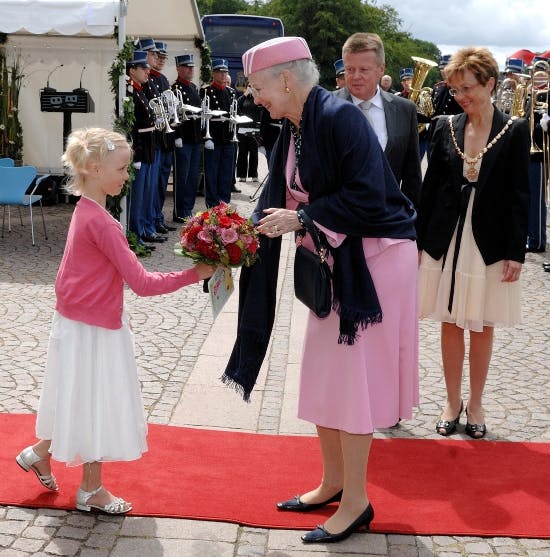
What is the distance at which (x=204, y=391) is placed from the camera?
5.81 m

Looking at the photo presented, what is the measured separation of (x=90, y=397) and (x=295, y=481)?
1155 mm

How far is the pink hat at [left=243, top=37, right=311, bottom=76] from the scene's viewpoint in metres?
3.63

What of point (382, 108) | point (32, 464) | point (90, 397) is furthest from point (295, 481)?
point (382, 108)

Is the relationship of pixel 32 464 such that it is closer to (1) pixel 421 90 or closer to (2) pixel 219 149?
(1) pixel 421 90

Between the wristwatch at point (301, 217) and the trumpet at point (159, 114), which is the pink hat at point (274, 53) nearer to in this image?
the wristwatch at point (301, 217)

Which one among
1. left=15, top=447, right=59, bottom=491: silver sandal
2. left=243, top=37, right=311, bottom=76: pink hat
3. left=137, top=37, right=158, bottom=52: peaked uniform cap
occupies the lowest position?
left=15, top=447, right=59, bottom=491: silver sandal

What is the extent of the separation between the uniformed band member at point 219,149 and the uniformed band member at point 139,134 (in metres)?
2.71

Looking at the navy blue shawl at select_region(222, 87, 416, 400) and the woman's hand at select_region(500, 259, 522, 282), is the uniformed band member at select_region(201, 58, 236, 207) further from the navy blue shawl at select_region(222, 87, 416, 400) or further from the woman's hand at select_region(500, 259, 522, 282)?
the navy blue shawl at select_region(222, 87, 416, 400)

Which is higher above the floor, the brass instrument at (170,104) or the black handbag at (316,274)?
the brass instrument at (170,104)

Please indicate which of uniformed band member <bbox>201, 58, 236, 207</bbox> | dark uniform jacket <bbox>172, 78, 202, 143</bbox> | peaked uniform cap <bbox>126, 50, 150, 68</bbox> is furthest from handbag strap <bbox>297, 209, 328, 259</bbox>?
uniformed band member <bbox>201, 58, 236, 207</bbox>

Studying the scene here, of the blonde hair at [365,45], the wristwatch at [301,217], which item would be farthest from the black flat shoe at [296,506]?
the blonde hair at [365,45]

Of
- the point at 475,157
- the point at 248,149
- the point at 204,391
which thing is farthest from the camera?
the point at 248,149

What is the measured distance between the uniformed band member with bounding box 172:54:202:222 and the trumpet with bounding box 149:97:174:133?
105 centimetres

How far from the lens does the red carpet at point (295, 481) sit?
4.11 m
